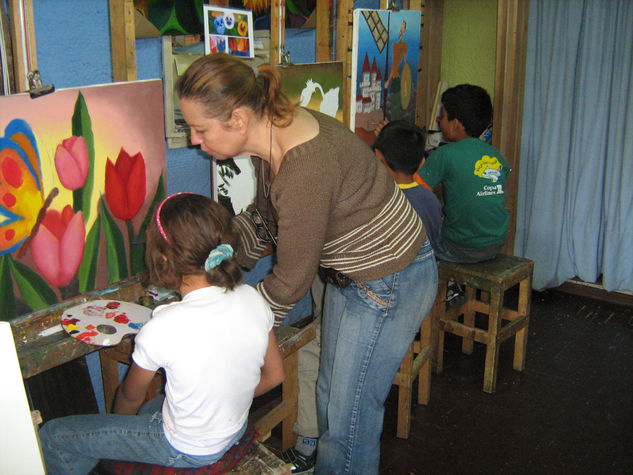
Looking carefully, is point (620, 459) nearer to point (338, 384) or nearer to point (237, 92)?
point (338, 384)

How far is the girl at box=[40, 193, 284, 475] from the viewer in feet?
4.50

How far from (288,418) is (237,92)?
1.28 m

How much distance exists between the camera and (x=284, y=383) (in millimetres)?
2172

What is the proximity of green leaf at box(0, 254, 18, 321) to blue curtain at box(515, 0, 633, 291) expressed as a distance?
3029 millimetres

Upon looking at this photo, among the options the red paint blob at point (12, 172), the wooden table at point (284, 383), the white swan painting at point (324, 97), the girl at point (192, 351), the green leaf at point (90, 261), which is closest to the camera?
the girl at point (192, 351)

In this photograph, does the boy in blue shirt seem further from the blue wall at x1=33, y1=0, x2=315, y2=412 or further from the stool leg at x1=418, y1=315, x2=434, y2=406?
the blue wall at x1=33, y1=0, x2=315, y2=412

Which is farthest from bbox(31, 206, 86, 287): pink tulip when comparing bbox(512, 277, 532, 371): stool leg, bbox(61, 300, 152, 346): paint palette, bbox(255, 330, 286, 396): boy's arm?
bbox(512, 277, 532, 371): stool leg

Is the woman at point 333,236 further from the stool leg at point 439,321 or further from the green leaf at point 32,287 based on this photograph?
the stool leg at point 439,321

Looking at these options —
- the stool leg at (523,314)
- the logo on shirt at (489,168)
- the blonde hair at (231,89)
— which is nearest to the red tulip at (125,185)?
the blonde hair at (231,89)

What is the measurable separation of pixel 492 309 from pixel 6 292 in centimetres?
199

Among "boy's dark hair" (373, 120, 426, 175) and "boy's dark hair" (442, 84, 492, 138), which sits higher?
"boy's dark hair" (442, 84, 492, 138)

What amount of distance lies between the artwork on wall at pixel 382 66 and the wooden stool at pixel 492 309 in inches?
30.4

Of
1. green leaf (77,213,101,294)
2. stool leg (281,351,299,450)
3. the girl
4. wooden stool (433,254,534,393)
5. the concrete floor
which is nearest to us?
the girl

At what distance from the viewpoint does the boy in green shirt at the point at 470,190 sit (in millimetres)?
2875
